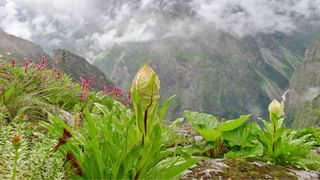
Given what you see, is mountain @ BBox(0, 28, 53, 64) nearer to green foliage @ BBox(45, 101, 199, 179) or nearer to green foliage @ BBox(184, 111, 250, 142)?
green foliage @ BBox(184, 111, 250, 142)

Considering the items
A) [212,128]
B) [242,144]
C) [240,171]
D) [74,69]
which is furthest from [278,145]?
[74,69]

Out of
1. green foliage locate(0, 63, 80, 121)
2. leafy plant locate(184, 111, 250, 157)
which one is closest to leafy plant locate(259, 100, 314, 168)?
leafy plant locate(184, 111, 250, 157)

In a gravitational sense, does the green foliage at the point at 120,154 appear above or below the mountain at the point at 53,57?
below

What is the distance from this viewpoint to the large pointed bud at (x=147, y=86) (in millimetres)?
3676

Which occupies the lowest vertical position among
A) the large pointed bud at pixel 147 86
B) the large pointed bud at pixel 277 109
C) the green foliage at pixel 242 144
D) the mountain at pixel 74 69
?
the green foliage at pixel 242 144

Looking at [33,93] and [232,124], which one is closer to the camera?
[232,124]

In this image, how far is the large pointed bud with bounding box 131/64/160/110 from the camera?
368 cm

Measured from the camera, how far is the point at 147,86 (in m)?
3.70

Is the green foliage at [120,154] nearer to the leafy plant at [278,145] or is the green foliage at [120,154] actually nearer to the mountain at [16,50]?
the leafy plant at [278,145]

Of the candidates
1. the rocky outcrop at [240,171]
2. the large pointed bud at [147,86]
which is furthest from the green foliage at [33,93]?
the large pointed bud at [147,86]

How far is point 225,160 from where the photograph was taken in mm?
6215

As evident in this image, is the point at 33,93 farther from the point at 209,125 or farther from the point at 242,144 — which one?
the point at 242,144

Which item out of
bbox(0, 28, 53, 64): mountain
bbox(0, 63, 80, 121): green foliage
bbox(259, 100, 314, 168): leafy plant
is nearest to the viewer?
bbox(259, 100, 314, 168): leafy plant

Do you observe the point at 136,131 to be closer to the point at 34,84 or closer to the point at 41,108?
the point at 41,108
